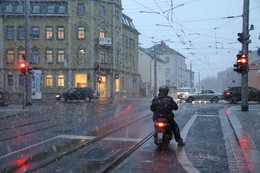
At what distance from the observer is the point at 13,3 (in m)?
42.3

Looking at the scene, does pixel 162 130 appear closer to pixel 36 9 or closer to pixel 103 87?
pixel 103 87

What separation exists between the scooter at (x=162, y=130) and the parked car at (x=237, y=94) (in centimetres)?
2347

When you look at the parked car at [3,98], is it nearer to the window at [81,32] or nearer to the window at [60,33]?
the window at [60,33]

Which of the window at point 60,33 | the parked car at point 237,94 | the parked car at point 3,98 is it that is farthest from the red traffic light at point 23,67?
the window at point 60,33

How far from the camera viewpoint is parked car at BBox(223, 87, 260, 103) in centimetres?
2872

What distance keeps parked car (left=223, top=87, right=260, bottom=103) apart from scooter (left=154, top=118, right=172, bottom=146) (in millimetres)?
23472

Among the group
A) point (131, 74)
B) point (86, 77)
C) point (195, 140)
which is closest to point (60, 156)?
point (195, 140)

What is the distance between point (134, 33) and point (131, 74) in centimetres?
786

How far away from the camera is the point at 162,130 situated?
7195 mm

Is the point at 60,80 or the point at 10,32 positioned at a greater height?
the point at 10,32

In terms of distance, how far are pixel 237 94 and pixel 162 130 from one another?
78.8 feet

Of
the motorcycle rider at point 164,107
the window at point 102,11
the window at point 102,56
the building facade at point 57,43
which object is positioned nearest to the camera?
the motorcycle rider at point 164,107

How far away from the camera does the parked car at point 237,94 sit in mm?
28719

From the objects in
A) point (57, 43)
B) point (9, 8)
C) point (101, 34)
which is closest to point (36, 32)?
point (57, 43)
